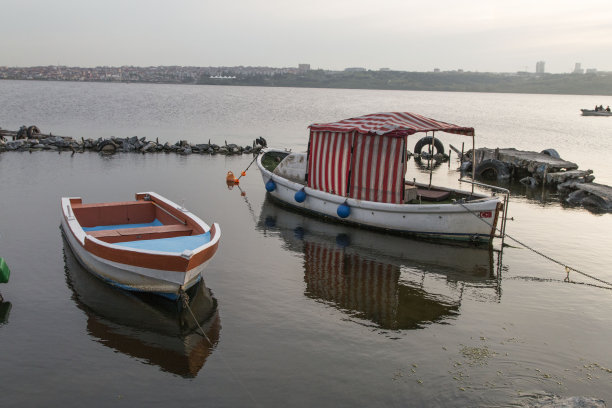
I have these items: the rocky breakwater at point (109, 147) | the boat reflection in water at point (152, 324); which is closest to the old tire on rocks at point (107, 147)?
the rocky breakwater at point (109, 147)

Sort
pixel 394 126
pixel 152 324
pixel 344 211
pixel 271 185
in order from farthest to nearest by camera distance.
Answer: pixel 271 185
pixel 344 211
pixel 394 126
pixel 152 324

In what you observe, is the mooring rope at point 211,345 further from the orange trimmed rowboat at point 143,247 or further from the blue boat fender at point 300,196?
the blue boat fender at point 300,196

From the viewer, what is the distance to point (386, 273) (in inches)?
643

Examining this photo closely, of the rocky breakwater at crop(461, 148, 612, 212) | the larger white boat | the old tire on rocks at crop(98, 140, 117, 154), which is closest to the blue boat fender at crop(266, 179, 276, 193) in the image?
the larger white boat

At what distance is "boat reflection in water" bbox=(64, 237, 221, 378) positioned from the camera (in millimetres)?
10898

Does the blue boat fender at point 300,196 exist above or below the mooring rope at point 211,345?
above

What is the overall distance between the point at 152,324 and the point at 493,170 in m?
28.7

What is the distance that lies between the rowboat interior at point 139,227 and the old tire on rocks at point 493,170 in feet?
80.1

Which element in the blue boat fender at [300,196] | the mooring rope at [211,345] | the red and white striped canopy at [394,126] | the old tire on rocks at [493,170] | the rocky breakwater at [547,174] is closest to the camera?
the mooring rope at [211,345]

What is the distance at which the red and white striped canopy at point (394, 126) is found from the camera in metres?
19.6

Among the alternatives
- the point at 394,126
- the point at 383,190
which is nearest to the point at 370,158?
the point at 383,190

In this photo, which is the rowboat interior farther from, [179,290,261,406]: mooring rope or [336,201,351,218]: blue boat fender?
[336,201,351,218]: blue boat fender

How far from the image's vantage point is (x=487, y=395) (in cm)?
969

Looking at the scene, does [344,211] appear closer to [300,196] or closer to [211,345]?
[300,196]
